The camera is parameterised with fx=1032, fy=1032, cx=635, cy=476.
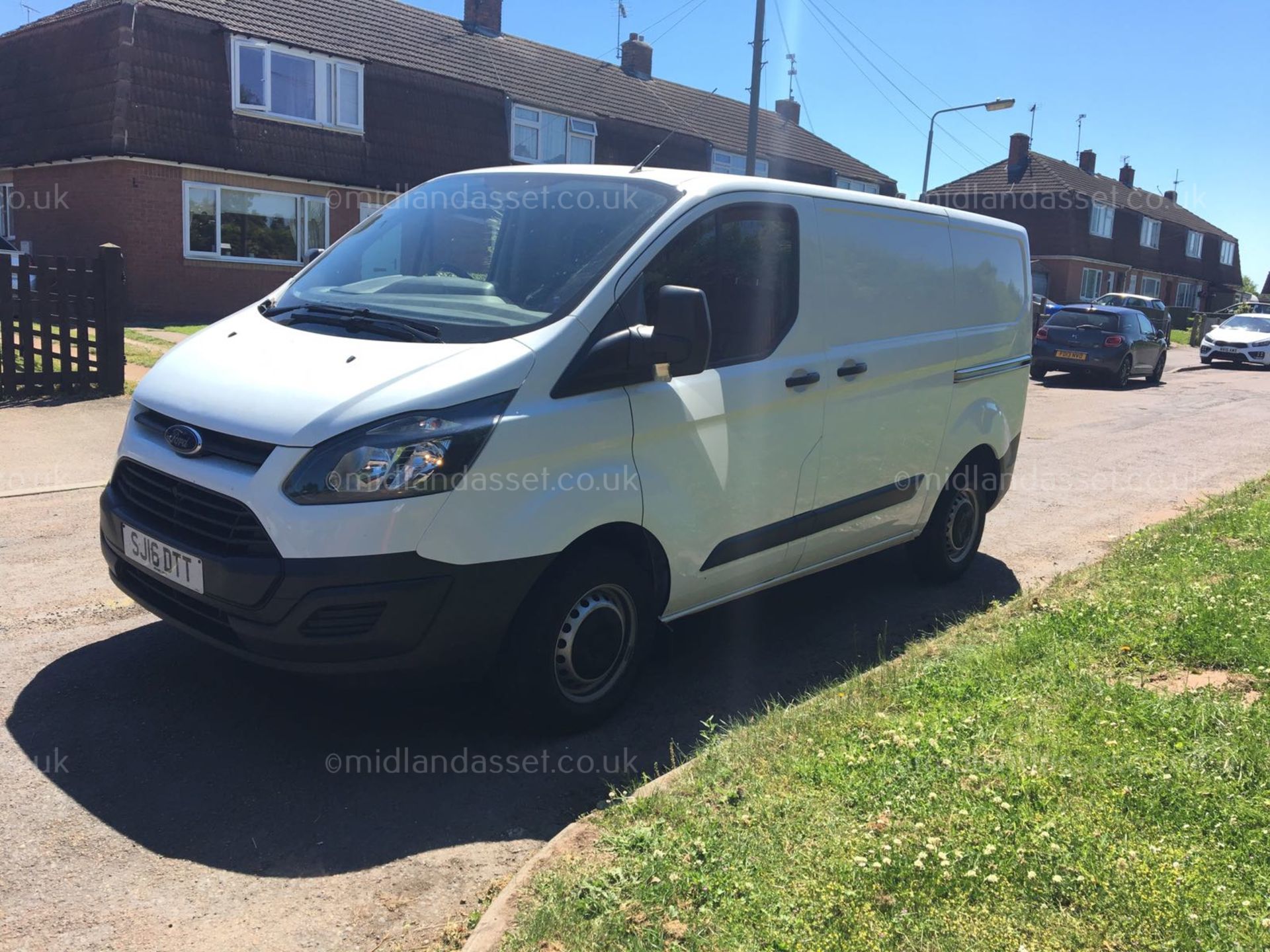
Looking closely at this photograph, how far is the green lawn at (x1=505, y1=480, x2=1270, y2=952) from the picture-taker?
270 cm

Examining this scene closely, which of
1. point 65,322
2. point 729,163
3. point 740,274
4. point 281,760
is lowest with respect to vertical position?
point 281,760

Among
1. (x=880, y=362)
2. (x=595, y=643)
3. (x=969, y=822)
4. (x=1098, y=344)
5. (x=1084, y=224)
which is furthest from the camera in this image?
(x=1084, y=224)

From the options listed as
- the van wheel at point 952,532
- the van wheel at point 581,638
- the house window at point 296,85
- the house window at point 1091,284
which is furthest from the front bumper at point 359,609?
the house window at point 1091,284

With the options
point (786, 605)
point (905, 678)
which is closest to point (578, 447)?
point (905, 678)

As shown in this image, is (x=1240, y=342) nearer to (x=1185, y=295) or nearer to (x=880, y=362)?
(x=880, y=362)

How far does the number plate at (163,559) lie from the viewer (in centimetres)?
364

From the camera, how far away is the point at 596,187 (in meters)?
4.59

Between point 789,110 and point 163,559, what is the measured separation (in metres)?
43.7

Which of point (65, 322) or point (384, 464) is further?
point (65, 322)

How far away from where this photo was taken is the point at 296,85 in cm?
2355

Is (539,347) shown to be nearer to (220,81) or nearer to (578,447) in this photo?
(578,447)

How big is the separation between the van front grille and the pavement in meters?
0.60

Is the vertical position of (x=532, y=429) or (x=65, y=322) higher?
(x=65, y=322)

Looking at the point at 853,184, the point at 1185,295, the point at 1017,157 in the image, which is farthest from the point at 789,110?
the point at 1185,295
